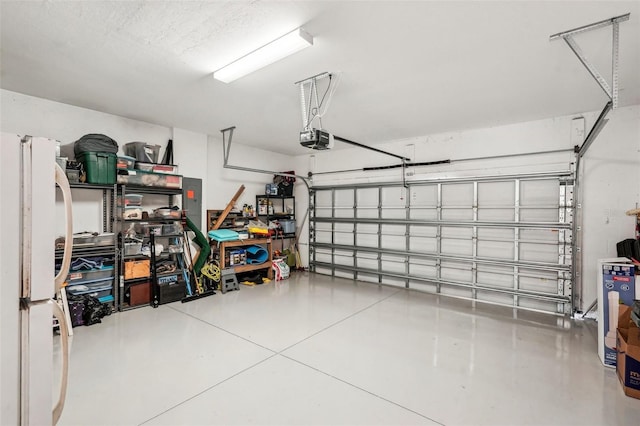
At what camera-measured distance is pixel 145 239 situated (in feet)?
15.1

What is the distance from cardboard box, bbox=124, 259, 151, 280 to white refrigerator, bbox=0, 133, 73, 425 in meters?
3.50

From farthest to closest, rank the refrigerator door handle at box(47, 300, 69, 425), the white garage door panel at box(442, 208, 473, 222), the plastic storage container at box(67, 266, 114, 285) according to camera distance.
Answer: the white garage door panel at box(442, 208, 473, 222) → the plastic storage container at box(67, 266, 114, 285) → the refrigerator door handle at box(47, 300, 69, 425)

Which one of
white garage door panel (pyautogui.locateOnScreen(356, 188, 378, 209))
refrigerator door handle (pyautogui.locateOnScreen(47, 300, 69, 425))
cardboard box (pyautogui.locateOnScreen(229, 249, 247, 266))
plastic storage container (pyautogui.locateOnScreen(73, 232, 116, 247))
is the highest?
white garage door panel (pyautogui.locateOnScreen(356, 188, 378, 209))

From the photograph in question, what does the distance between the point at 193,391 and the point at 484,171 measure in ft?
16.2

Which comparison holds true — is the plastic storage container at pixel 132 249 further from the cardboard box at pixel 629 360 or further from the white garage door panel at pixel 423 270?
the cardboard box at pixel 629 360

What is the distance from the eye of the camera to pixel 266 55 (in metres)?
2.56

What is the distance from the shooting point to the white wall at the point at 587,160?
383 centimetres

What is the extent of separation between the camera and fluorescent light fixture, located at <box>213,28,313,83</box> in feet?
7.55

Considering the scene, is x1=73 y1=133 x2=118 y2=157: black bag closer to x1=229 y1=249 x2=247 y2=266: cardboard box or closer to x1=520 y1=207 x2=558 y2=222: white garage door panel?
x1=229 y1=249 x2=247 y2=266: cardboard box

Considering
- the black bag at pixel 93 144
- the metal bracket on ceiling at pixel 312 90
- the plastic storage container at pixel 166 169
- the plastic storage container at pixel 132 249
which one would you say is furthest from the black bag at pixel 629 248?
the black bag at pixel 93 144

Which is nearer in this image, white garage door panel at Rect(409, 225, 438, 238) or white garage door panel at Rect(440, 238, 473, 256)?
white garage door panel at Rect(440, 238, 473, 256)

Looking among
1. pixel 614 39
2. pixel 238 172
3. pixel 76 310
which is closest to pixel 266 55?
pixel 614 39

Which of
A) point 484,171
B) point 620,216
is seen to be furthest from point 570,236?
point 484,171

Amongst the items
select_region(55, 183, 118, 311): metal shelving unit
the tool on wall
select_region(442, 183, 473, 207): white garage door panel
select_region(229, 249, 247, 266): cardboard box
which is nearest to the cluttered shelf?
select_region(229, 249, 247, 266): cardboard box
